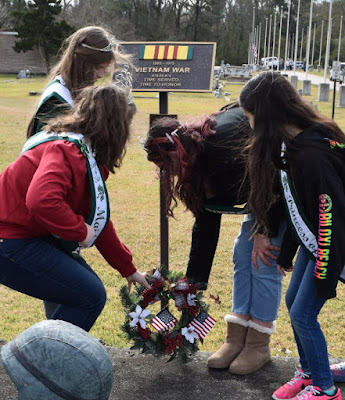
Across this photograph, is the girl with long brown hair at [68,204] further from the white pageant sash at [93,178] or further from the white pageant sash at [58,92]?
the white pageant sash at [58,92]

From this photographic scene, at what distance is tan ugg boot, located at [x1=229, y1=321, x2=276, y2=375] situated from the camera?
3316 mm

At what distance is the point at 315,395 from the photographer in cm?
291

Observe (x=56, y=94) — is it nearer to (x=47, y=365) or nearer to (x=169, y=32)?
(x=47, y=365)

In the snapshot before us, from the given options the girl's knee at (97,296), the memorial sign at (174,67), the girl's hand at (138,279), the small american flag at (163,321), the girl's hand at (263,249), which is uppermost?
the memorial sign at (174,67)

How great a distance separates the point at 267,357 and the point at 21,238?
1.52 meters

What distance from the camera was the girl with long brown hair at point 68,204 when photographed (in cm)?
267

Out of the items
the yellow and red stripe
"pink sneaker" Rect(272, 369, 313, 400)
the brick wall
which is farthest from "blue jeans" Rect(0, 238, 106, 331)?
the brick wall

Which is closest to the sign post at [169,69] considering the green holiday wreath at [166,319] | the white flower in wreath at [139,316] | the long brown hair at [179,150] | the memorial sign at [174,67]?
the memorial sign at [174,67]

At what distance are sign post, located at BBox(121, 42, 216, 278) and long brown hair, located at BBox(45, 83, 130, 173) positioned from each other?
1.17 m

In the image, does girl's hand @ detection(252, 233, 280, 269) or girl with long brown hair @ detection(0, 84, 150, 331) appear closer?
girl with long brown hair @ detection(0, 84, 150, 331)

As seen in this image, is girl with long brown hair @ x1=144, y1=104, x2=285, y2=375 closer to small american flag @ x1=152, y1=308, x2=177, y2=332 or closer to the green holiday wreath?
the green holiday wreath

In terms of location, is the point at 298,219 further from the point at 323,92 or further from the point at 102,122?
the point at 323,92

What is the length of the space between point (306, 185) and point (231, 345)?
1.19 m

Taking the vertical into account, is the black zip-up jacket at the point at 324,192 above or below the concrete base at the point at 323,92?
above
